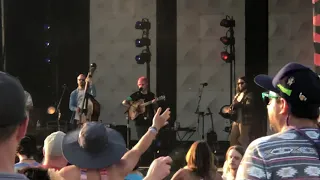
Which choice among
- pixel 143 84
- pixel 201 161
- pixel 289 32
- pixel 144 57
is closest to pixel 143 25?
pixel 144 57

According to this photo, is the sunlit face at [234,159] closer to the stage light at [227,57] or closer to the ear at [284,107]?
the ear at [284,107]

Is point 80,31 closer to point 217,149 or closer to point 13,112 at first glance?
point 217,149

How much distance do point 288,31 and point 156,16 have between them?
2909 millimetres

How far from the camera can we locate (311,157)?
2211 mm

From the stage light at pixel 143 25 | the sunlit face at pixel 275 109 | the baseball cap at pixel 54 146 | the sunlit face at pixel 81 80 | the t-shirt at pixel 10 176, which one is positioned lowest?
the sunlit face at pixel 81 80

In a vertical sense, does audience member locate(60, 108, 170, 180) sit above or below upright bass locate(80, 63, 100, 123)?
above

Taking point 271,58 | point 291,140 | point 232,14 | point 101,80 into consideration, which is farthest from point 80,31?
point 291,140

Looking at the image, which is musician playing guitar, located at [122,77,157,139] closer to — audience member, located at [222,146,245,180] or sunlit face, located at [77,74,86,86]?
sunlit face, located at [77,74,86,86]

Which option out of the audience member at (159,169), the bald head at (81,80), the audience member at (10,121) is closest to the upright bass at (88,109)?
the bald head at (81,80)

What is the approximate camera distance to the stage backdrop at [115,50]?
44.2ft

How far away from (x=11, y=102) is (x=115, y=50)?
39.6 ft

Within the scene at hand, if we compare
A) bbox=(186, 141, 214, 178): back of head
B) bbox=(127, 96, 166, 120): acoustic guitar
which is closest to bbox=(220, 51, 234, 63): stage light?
bbox=(127, 96, 166, 120): acoustic guitar

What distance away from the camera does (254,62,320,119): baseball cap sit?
86.4 inches

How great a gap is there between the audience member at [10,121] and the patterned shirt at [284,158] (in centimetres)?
91
